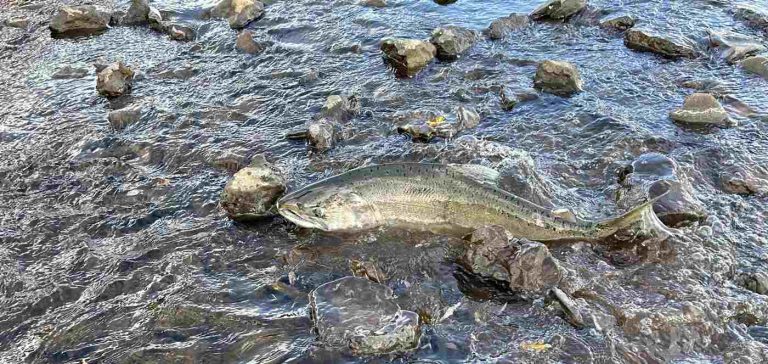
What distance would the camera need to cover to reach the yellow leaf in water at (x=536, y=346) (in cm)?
439

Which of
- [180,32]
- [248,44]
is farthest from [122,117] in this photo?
[180,32]

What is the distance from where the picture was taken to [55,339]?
186 inches

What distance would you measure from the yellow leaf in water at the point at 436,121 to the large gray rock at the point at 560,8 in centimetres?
347

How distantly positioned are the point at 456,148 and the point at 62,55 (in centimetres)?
646

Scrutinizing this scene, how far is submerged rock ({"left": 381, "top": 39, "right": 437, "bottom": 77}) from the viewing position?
8.52 metres

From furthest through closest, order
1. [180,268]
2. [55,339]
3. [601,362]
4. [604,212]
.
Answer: [604,212]
[180,268]
[55,339]
[601,362]

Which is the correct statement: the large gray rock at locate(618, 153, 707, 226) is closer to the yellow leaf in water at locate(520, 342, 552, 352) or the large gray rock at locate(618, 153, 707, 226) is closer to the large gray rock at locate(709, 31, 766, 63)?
the yellow leaf in water at locate(520, 342, 552, 352)

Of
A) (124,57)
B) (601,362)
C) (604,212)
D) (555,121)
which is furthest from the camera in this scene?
(124,57)

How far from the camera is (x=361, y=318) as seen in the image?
4.57 m

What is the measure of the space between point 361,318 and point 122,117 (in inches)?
182


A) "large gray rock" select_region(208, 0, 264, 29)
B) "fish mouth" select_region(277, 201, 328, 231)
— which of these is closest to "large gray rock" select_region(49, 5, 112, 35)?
"large gray rock" select_region(208, 0, 264, 29)

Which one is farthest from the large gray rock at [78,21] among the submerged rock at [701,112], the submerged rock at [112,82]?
the submerged rock at [701,112]

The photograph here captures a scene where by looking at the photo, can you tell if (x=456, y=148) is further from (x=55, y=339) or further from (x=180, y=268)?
(x=55, y=339)

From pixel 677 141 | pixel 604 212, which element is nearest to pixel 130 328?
pixel 604 212
